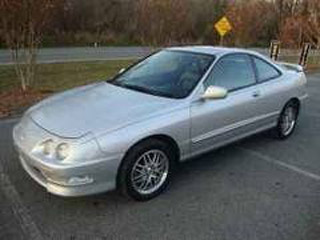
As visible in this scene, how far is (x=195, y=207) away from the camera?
12.3ft

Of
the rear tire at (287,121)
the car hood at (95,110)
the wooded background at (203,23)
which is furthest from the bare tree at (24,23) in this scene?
the wooded background at (203,23)

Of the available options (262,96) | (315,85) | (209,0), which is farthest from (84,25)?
(262,96)

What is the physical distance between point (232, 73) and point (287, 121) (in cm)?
161

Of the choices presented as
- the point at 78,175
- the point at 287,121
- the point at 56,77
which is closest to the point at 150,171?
the point at 78,175

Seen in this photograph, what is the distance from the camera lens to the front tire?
3637 millimetres

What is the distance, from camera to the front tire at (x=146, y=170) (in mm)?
3637

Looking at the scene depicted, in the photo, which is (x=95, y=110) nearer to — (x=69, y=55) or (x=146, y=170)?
(x=146, y=170)

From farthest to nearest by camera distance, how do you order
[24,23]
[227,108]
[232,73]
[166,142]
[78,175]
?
[24,23] < [232,73] < [227,108] < [166,142] < [78,175]

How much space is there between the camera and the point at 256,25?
1133 inches

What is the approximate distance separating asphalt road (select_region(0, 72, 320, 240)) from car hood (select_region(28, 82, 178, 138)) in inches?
30.1

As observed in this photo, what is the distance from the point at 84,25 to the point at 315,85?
24558 mm

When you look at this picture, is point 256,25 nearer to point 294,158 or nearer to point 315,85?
point 315,85

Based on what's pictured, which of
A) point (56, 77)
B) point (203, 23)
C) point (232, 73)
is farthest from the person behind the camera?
point (203, 23)

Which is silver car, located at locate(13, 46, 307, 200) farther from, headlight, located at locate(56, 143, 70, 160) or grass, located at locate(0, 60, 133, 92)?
grass, located at locate(0, 60, 133, 92)
